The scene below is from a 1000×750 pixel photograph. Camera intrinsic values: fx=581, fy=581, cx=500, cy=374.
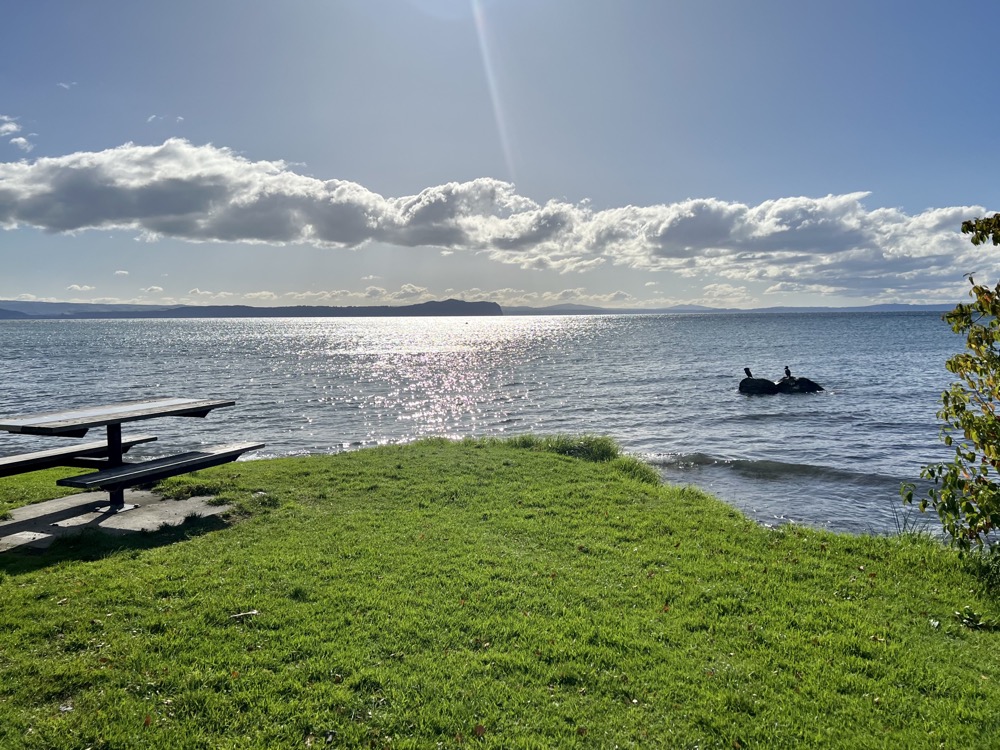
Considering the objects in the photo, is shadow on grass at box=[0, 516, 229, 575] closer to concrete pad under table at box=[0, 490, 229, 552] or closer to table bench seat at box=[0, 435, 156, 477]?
concrete pad under table at box=[0, 490, 229, 552]

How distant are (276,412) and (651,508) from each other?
28.1 meters

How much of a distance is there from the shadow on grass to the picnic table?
989mm

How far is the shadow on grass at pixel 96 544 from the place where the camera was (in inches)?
328

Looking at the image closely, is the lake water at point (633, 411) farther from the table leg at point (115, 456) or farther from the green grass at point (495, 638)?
the table leg at point (115, 456)

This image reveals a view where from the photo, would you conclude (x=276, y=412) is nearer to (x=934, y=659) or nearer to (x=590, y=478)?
(x=590, y=478)

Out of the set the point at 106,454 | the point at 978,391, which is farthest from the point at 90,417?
the point at 978,391

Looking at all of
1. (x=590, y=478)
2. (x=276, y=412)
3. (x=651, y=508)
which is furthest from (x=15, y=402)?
(x=651, y=508)

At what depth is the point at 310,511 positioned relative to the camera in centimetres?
1174

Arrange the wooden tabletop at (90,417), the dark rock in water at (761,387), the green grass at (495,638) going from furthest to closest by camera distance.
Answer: the dark rock in water at (761,387) < the wooden tabletop at (90,417) < the green grass at (495,638)

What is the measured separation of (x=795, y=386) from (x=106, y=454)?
1551 inches

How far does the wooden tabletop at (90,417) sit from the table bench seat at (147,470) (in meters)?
0.86

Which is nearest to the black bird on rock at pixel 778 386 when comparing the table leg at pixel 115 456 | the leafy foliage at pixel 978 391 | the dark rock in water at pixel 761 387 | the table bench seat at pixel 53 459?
the dark rock in water at pixel 761 387

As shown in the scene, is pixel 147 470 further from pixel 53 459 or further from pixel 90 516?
pixel 53 459

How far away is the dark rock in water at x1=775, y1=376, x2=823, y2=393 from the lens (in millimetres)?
39250
